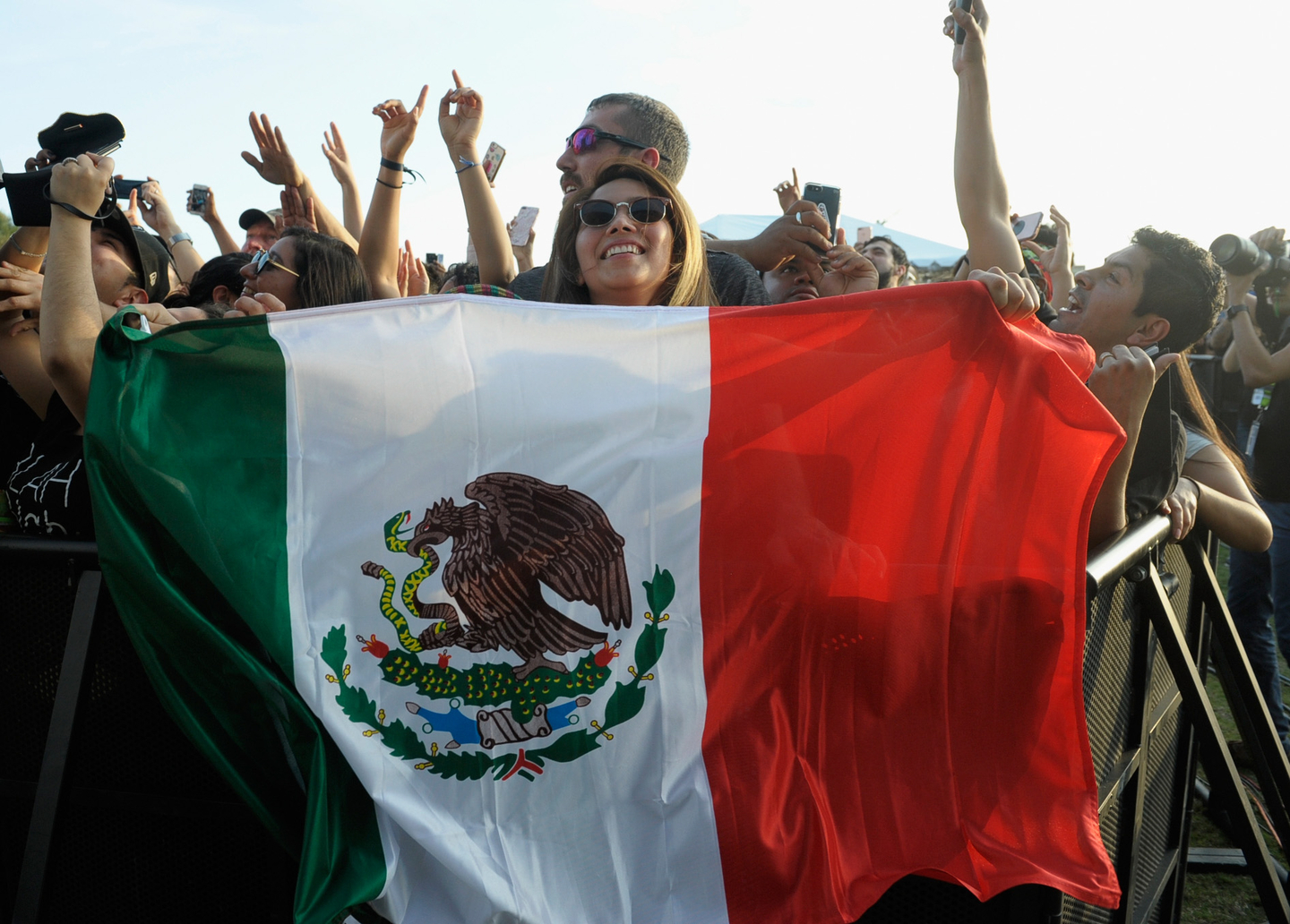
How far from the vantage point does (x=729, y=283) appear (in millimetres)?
3371

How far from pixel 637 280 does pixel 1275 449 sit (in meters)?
3.61

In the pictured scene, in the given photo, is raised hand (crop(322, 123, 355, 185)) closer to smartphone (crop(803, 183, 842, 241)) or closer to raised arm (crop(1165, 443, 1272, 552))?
smartphone (crop(803, 183, 842, 241))

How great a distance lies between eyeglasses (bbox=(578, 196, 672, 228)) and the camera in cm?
286

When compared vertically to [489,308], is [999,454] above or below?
below

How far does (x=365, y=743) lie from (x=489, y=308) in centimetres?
100

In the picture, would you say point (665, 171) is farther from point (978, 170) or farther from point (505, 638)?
point (505, 638)

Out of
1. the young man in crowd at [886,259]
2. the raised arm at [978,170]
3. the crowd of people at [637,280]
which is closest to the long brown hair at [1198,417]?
the crowd of people at [637,280]

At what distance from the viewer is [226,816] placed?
2119 millimetres

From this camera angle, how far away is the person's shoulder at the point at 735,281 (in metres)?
3.35

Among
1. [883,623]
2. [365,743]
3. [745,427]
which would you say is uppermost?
[745,427]

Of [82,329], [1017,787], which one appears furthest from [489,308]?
[1017,787]

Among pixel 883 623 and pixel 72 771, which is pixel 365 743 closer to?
pixel 72 771

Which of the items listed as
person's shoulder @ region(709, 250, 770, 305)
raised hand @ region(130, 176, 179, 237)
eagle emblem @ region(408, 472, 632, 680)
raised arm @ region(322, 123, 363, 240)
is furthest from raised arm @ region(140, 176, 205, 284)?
eagle emblem @ region(408, 472, 632, 680)

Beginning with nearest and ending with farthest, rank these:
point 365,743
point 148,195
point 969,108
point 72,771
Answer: point 365,743, point 72,771, point 969,108, point 148,195
